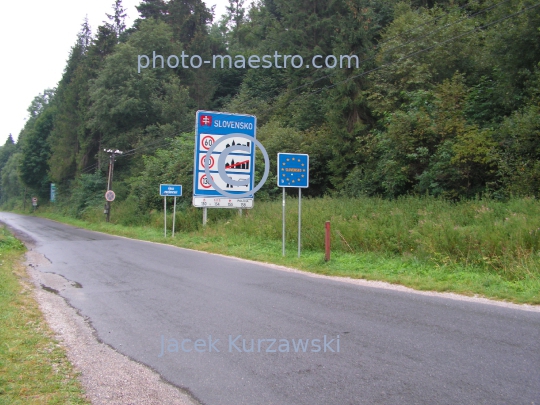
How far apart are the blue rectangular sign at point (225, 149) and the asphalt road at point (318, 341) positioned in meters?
11.0

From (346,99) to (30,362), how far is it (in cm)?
2677

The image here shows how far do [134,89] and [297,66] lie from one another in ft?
69.3

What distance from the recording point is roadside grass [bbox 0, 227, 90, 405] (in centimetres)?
445

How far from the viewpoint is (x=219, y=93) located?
59500 millimetres

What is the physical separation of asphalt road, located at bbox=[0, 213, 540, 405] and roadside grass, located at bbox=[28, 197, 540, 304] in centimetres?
176

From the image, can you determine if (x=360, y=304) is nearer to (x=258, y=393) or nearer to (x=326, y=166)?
(x=258, y=393)

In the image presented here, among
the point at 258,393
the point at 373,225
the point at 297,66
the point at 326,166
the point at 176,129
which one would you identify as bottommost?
the point at 258,393

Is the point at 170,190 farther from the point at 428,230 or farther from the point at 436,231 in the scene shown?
the point at 436,231

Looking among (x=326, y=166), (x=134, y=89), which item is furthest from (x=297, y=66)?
(x=134, y=89)

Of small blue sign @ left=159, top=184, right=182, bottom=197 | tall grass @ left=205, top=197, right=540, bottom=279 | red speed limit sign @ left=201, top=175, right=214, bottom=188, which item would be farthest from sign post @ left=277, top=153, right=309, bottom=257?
small blue sign @ left=159, top=184, right=182, bottom=197

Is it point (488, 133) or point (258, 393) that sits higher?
point (488, 133)

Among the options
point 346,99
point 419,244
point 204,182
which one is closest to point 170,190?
point 204,182

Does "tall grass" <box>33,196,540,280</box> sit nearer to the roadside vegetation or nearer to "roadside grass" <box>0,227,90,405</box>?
the roadside vegetation

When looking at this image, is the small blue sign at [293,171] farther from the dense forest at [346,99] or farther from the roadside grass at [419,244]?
the dense forest at [346,99]
